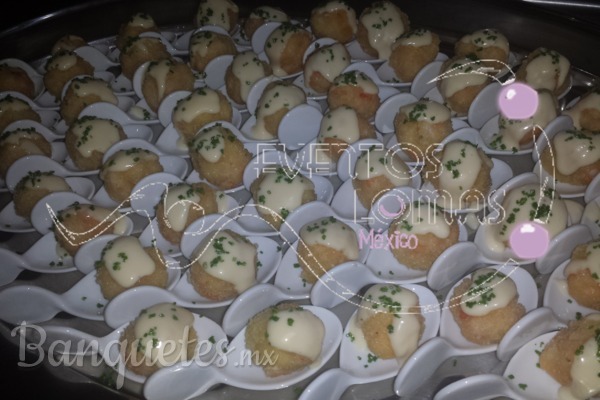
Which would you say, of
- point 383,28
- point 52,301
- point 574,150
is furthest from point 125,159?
point 574,150

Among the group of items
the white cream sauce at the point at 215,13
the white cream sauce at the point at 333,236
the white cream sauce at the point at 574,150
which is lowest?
the white cream sauce at the point at 333,236

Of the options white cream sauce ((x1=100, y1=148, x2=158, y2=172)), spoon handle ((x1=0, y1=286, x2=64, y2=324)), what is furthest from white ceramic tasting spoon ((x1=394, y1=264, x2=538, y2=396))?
white cream sauce ((x1=100, y1=148, x2=158, y2=172))

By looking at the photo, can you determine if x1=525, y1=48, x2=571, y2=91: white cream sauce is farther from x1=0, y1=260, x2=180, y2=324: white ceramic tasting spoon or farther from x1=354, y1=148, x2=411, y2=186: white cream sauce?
x1=0, y1=260, x2=180, y2=324: white ceramic tasting spoon

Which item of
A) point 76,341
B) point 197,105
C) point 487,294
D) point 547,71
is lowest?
point 76,341

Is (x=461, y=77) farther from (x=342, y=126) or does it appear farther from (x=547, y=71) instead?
(x=342, y=126)

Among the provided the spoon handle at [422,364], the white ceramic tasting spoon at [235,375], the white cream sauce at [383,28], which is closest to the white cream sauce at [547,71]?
the white cream sauce at [383,28]

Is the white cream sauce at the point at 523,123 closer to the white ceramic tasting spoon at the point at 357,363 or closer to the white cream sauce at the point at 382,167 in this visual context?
the white cream sauce at the point at 382,167

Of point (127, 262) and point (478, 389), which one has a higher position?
point (127, 262)

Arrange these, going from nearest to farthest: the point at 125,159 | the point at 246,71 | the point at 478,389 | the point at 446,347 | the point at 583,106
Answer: the point at 478,389, the point at 446,347, the point at 125,159, the point at 583,106, the point at 246,71
